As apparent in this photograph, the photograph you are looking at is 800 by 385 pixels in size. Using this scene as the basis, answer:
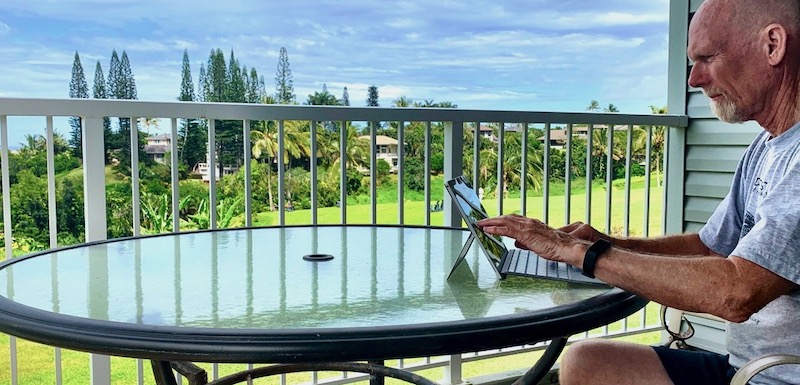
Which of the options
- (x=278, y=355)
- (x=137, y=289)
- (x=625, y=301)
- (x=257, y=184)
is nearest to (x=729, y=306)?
(x=625, y=301)

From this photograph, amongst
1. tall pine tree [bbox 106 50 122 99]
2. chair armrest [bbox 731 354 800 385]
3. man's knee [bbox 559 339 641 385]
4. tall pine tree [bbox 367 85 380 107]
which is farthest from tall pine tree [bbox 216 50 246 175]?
chair armrest [bbox 731 354 800 385]

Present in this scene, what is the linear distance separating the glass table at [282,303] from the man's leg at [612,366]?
146 mm

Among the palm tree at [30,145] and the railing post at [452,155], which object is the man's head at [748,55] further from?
the palm tree at [30,145]

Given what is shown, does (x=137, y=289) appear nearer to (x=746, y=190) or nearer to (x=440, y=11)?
(x=746, y=190)

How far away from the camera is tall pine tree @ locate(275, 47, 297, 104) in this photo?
49.0ft

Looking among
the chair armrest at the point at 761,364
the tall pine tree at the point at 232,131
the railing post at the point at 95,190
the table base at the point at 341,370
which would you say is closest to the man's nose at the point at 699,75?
the chair armrest at the point at 761,364

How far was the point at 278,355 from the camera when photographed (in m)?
1.09

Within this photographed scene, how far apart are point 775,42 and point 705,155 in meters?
2.87

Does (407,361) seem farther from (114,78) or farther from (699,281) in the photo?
(114,78)

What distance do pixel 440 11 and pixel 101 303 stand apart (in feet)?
49.3

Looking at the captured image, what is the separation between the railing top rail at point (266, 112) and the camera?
2.56 metres

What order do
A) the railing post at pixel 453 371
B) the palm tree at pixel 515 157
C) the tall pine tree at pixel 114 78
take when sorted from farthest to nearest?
1. the tall pine tree at pixel 114 78
2. the palm tree at pixel 515 157
3. the railing post at pixel 453 371

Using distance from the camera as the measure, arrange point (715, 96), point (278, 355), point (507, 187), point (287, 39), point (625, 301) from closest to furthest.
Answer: point (278, 355) → point (625, 301) → point (715, 96) → point (507, 187) → point (287, 39)

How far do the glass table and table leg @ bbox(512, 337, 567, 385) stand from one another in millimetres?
16
